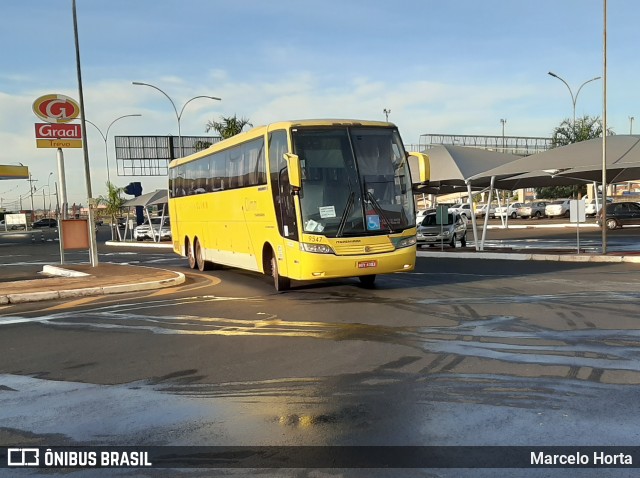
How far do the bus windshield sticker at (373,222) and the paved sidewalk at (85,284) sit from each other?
592 cm

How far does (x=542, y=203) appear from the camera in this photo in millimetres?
65812

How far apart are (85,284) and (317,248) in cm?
630

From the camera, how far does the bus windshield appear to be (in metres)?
12.6

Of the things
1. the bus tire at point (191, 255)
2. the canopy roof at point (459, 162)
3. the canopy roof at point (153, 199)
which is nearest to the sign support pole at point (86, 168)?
the bus tire at point (191, 255)

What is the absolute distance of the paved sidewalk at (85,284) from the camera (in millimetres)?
13695

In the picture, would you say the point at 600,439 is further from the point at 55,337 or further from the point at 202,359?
the point at 55,337

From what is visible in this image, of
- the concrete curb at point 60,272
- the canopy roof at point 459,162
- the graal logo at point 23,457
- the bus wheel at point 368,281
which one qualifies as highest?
the canopy roof at point 459,162

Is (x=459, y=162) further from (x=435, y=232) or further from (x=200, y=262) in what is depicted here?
(x=200, y=262)

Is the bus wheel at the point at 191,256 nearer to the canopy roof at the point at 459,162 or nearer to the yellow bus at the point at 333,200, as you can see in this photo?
the yellow bus at the point at 333,200

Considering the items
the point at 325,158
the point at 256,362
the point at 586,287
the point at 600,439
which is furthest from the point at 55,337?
the point at 586,287

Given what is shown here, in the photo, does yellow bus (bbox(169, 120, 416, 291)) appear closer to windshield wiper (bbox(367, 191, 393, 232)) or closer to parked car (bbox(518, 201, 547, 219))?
windshield wiper (bbox(367, 191, 393, 232))

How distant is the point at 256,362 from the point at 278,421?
212cm

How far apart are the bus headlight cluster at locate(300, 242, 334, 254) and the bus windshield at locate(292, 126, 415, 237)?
0.85ft

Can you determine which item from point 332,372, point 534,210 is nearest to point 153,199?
point 534,210
